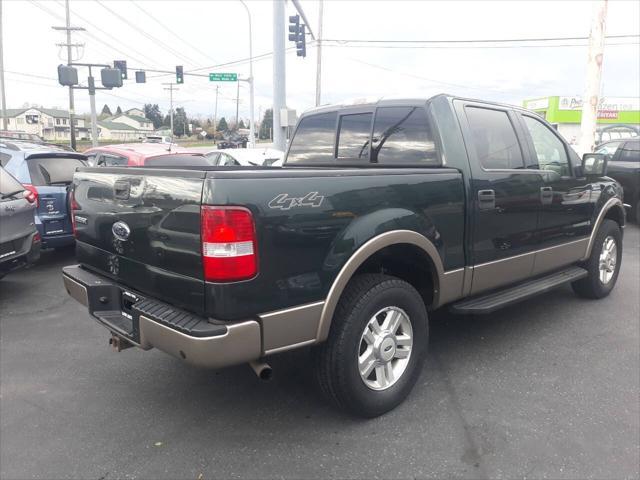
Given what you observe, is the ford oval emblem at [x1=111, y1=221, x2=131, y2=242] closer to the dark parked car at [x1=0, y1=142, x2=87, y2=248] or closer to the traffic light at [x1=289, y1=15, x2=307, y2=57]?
the dark parked car at [x1=0, y1=142, x2=87, y2=248]

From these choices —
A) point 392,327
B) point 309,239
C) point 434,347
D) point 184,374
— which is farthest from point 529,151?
point 184,374

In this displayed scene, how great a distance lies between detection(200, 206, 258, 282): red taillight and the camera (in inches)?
92.8

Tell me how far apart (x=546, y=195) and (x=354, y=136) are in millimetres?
1660

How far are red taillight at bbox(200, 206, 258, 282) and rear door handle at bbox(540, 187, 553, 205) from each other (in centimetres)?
280

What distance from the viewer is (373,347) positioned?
3.06 metres

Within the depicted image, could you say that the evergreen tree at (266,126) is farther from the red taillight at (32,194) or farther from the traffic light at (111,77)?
the red taillight at (32,194)

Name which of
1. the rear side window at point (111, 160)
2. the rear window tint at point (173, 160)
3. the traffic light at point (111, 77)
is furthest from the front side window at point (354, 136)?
the traffic light at point (111, 77)

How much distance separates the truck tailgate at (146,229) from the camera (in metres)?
2.47

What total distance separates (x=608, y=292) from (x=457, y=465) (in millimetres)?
3786

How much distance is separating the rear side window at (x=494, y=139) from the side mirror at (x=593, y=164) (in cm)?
103

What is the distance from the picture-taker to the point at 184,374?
12.3 ft

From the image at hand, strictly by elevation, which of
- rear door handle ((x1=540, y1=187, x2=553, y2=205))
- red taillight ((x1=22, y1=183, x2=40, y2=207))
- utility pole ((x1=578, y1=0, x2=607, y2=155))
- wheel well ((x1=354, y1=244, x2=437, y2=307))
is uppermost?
utility pole ((x1=578, y1=0, x2=607, y2=155))

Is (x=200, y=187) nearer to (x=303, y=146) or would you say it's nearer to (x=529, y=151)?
(x=303, y=146)

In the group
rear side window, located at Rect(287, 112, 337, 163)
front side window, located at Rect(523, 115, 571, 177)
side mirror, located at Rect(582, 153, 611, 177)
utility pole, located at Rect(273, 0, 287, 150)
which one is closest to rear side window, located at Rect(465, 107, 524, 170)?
front side window, located at Rect(523, 115, 571, 177)
